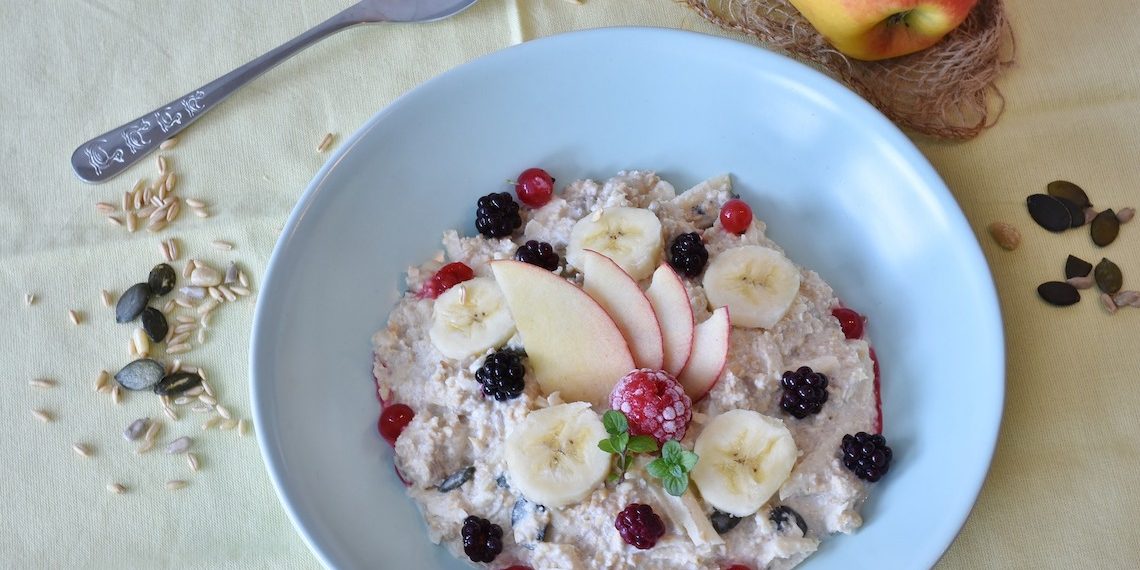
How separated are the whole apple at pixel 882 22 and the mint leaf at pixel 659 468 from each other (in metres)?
1.14

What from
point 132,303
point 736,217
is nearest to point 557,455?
point 736,217

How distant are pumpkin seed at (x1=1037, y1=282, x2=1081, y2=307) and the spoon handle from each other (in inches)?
73.6

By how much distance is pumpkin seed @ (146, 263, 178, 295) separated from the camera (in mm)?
2115

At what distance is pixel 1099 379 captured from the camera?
1.99 metres

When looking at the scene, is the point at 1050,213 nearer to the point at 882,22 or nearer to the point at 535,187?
the point at 882,22

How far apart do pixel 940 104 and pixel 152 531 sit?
2.13 metres

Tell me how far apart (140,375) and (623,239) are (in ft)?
3.84

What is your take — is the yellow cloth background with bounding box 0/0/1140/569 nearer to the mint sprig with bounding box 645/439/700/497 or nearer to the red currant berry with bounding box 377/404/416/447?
the red currant berry with bounding box 377/404/416/447

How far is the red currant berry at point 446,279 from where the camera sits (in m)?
1.97

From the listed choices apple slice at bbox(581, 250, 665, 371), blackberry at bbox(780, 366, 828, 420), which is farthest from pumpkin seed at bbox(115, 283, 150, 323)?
blackberry at bbox(780, 366, 828, 420)

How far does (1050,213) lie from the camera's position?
6.95 feet

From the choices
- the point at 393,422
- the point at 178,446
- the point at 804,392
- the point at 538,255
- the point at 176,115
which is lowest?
the point at 178,446

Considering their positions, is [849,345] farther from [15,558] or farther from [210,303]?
A: [15,558]

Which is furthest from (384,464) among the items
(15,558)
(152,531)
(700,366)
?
(15,558)
